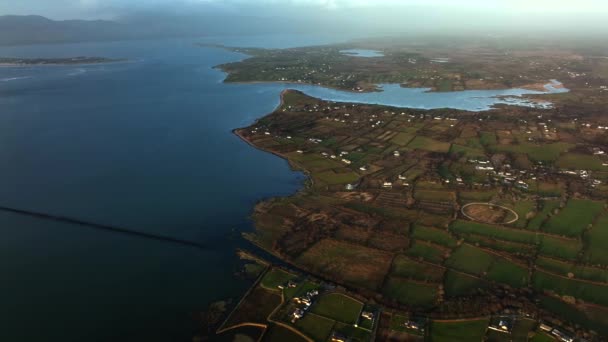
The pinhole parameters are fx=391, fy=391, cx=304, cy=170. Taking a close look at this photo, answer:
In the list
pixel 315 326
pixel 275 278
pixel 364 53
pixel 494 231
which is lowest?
pixel 315 326

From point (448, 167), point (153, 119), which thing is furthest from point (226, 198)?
point (153, 119)

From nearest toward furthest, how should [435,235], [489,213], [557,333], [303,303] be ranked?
[557,333] → [303,303] → [435,235] → [489,213]

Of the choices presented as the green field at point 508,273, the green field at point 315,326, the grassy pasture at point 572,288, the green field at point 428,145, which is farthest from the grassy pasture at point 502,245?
the green field at point 428,145

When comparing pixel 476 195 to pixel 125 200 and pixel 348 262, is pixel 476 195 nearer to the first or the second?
pixel 348 262

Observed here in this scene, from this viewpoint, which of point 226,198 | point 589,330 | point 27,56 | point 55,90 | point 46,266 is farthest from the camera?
point 27,56

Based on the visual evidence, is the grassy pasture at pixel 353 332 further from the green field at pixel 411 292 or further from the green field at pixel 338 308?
the green field at pixel 411 292

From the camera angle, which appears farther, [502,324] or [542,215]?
[542,215]

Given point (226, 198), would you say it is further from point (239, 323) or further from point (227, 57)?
point (227, 57)

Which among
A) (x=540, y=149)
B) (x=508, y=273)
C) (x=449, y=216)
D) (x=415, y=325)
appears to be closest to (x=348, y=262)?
(x=415, y=325)
